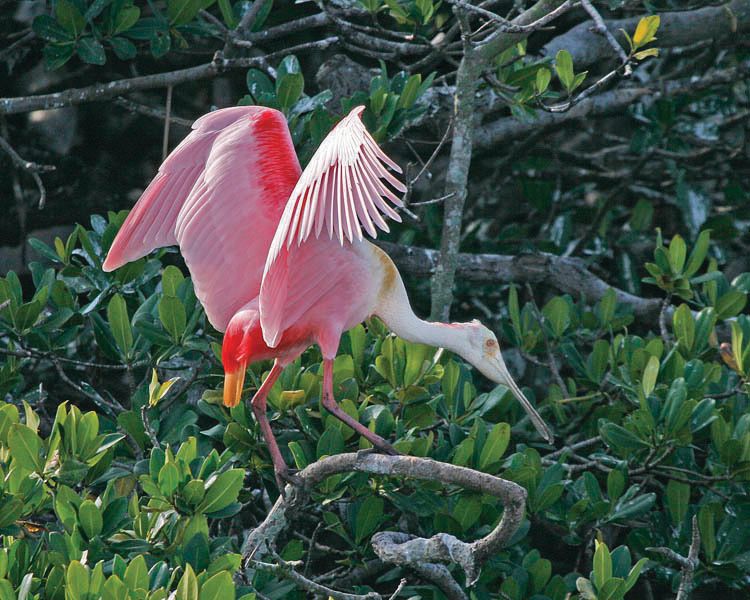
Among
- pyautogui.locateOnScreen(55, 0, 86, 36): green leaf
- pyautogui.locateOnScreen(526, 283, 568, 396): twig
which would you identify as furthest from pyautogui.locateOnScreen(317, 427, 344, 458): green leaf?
pyautogui.locateOnScreen(55, 0, 86, 36): green leaf

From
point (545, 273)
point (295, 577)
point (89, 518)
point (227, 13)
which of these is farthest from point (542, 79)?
point (89, 518)

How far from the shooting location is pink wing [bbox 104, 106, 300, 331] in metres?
4.00

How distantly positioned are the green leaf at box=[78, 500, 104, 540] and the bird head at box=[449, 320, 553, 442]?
1353 mm

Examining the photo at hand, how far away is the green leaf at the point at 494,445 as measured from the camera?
3864mm

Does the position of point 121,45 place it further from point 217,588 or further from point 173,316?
point 217,588

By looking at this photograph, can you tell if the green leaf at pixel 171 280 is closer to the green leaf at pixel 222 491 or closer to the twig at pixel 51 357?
the twig at pixel 51 357

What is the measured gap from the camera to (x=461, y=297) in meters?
5.83

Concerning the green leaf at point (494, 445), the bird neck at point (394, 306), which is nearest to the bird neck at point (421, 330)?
the bird neck at point (394, 306)

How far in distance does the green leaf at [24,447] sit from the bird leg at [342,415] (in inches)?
32.4

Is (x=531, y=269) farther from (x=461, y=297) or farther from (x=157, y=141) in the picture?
(x=157, y=141)

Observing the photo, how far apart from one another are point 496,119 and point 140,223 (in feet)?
7.64

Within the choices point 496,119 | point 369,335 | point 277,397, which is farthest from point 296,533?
point 496,119

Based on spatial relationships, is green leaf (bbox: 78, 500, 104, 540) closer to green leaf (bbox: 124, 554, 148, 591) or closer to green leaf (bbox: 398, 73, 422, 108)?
green leaf (bbox: 124, 554, 148, 591)

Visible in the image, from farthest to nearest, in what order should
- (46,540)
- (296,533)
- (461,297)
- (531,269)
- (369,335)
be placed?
(461,297) < (531,269) < (369,335) < (296,533) < (46,540)
